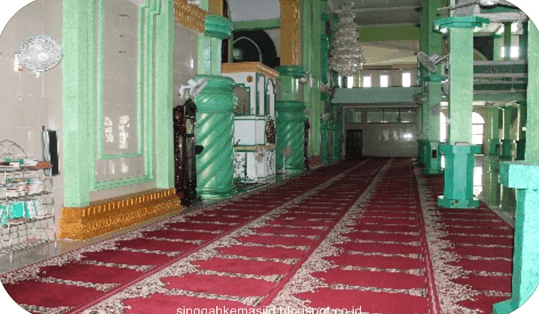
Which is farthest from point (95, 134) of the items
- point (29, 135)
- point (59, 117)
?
point (29, 135)

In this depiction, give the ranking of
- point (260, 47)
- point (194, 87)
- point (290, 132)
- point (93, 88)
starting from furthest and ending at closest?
point (260, 47) < point (290, 132) < point (194, 87) < point (93, 88)

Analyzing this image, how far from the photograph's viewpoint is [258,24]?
48.0 ft

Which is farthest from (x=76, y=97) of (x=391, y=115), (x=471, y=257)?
(x=391, y=115)

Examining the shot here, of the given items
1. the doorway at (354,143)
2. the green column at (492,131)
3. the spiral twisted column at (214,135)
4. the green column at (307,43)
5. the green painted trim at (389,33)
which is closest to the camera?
the spiral twisted column at (214,135)

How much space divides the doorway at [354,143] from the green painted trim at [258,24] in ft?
43.2

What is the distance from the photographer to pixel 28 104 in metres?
4.24

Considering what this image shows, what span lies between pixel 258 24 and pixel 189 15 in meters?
7.78

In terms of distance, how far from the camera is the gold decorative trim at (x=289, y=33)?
532 inches

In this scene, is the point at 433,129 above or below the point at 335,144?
above

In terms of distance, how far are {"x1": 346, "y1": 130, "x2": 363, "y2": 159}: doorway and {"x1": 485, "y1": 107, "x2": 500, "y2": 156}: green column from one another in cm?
634

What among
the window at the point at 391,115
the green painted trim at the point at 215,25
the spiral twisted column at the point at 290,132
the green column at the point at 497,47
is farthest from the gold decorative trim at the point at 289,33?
the window at the point at 391,115

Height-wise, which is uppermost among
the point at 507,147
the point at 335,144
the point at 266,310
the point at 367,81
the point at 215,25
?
the point at 367,81

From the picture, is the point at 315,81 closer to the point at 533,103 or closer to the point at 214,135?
the point at 214,135

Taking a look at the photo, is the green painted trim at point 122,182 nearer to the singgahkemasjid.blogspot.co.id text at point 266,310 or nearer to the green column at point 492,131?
the singgahkemasjid.blogspot.co.id text at point 266,310
